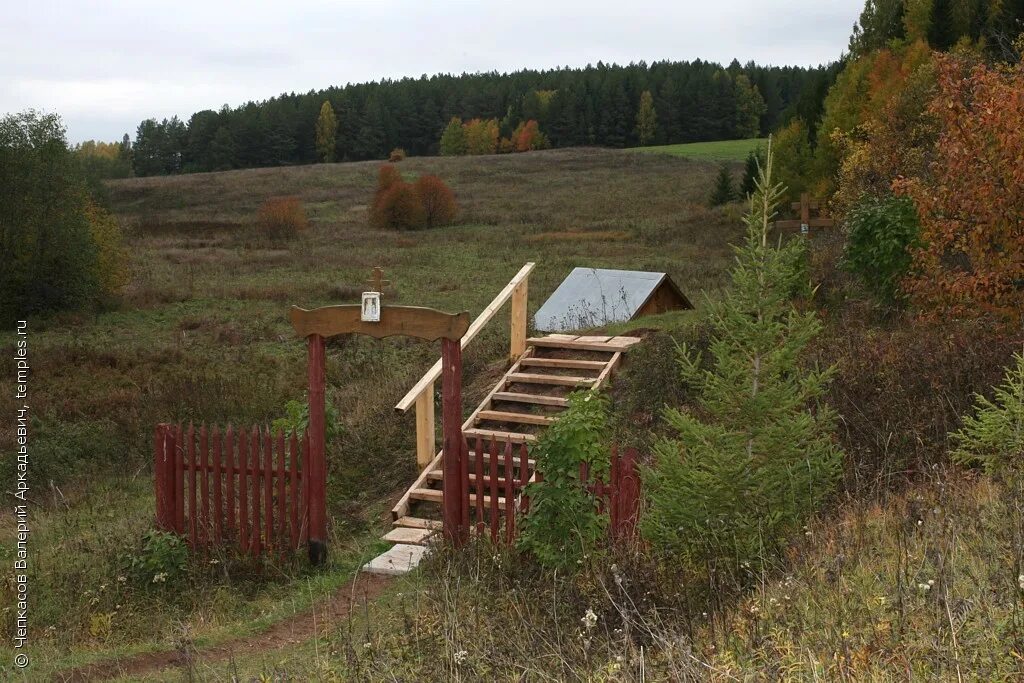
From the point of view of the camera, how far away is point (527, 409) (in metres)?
11.8

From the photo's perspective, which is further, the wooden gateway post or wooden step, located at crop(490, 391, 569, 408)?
wooden step, located at crop(490, 391, 569, 408)

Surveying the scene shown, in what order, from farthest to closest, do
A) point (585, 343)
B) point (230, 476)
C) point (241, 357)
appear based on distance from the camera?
point (241, 357) < point (585, 343) < point (230, 476)

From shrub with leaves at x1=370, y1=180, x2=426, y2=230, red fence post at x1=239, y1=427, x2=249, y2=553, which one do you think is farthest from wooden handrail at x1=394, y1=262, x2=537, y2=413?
shrub with leaves at x1=370, y1=180, x2=426, y2=230

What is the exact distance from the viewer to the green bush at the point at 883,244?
13.6 metres

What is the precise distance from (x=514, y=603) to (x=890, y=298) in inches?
381

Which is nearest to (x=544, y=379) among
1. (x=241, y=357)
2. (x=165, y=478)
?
(x=165, y=478)

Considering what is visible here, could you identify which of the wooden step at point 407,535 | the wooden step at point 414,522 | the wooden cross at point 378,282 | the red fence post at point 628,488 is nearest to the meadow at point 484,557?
the wooden step at point 407,535

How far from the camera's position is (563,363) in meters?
12.4

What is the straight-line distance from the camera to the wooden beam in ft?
28.8

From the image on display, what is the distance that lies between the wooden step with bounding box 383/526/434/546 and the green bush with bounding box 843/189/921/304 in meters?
7.33

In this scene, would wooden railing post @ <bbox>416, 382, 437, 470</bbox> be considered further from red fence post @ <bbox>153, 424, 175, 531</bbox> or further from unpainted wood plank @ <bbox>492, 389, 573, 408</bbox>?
→ red fence post @ <bbox>153, 424, 175, 531</bbox>

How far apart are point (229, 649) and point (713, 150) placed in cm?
9492

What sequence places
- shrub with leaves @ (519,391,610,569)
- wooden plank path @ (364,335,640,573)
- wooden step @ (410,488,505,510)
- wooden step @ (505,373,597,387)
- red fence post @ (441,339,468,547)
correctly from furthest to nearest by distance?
wooden step @ (505,373,597,387), wooden step @ (410,488,505,510), wooden plank path @ (364,335,640,573), red fence post @ (441,339,468,547), shrub with leaves @ (519,391,610,569)

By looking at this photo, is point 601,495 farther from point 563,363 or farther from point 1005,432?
point 563,363
